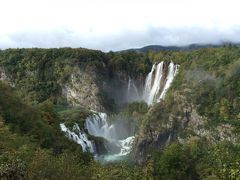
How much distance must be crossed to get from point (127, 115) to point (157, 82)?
45.1ft

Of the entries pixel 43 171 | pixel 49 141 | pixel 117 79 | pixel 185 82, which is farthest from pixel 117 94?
pixel 43 171

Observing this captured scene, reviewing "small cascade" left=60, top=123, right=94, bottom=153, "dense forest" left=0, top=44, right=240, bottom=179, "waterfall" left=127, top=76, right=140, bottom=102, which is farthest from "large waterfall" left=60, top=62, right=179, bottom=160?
"dense forest" left=0, top=44, right=240, bottom=179

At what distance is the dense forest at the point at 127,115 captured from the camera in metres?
40.4

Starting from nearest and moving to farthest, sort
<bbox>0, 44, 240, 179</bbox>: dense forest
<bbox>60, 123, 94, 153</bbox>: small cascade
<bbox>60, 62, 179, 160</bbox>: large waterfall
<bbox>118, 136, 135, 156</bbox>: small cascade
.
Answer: <bbox>0, 44, 240, 179</bbox>: dense forest
<bbox>60, 123, 94, 153</bbox>: small cascade
<bbox>60, 62, 179, 160</bbox>: large waterfall
<bbox>118, 136, 135, 156</bbox>: small cascade

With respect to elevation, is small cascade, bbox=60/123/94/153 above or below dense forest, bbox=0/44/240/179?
below

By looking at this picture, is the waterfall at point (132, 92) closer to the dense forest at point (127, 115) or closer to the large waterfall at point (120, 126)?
the large waterfall at point (120, 126)

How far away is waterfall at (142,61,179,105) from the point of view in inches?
5285

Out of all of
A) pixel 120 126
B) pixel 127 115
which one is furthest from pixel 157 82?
pixel 120 126

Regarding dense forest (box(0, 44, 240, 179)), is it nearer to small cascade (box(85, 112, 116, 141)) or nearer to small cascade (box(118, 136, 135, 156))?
small cascade (box(85, 112, 116, 141))

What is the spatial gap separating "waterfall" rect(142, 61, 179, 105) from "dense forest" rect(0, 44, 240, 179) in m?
3.11

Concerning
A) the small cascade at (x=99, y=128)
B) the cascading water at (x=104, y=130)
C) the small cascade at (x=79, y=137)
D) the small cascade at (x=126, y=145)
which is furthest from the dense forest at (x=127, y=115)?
the small cascade at (x=126, y=145)

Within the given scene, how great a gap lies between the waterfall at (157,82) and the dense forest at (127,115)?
3.11 metres

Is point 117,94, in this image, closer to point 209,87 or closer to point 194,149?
point 209,87

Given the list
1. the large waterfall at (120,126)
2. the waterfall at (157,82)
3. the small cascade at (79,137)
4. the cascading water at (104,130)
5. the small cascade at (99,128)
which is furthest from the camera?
the waterfall at (157,82)
